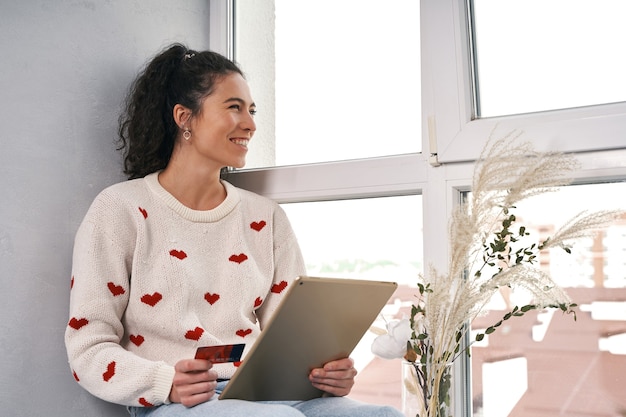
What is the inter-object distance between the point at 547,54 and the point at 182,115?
909mm

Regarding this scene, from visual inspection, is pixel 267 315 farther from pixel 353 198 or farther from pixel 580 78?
pixel 580 78

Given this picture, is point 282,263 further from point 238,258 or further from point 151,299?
point 151,299

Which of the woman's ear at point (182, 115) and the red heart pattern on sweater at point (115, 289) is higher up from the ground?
the woman's ear at point (182, 115)

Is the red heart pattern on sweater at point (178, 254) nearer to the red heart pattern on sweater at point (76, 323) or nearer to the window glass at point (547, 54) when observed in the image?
the red heart pattern on sweater at point (76, 323)

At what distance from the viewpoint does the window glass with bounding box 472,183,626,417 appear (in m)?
1.54

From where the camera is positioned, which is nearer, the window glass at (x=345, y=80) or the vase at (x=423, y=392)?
the vase at (x=423, y=392)

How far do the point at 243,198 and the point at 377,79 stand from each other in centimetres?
48

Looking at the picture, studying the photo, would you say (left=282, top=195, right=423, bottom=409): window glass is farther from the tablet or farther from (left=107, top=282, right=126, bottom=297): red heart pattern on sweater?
(left=107, top=282, right=126, bottom=297): red heart pattern on sweater

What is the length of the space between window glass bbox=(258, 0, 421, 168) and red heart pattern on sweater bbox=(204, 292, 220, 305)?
529 mm

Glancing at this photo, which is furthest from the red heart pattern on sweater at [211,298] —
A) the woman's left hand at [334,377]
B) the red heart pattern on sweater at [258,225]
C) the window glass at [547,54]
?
the window glass at [547,54]

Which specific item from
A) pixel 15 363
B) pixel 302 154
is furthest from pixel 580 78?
pixel 15 363

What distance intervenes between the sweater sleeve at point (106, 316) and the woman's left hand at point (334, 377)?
0.98 feet

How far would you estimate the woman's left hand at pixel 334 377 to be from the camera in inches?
57.6

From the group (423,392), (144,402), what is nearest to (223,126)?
(144,402)
